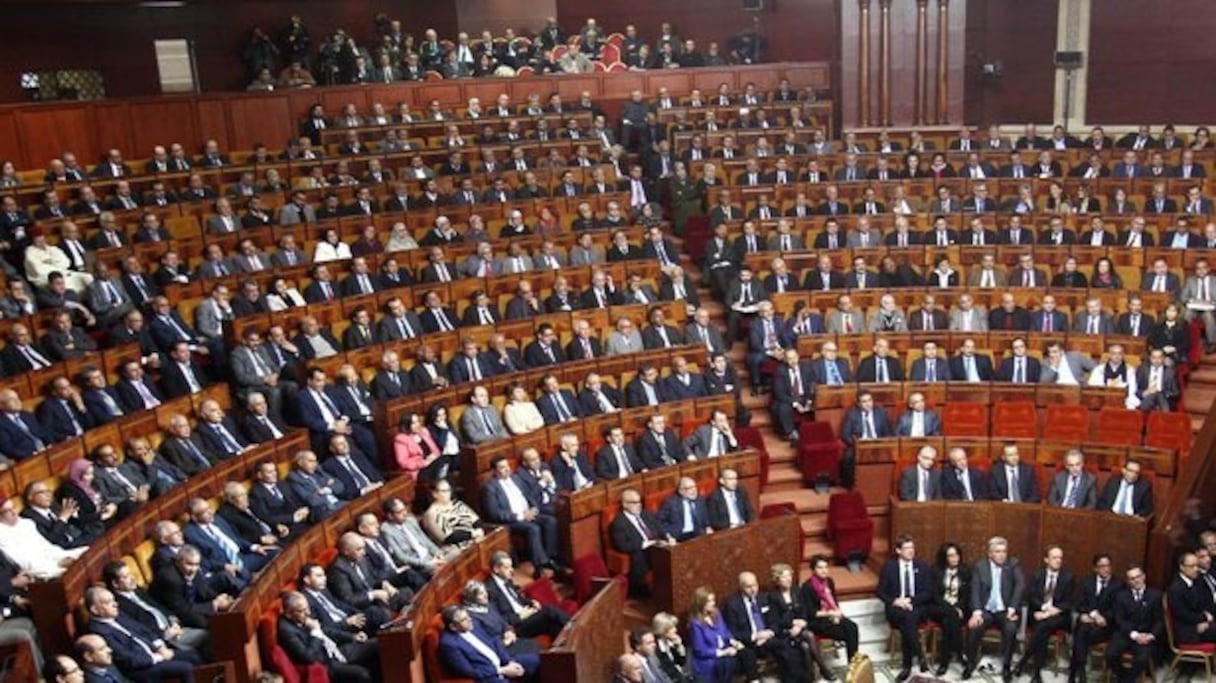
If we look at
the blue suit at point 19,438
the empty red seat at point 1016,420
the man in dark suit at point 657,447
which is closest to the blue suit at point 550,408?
the man in dark suit at point 657,447

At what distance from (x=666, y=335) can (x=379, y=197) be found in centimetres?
304

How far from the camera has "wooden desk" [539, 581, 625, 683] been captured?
5012 millimetres

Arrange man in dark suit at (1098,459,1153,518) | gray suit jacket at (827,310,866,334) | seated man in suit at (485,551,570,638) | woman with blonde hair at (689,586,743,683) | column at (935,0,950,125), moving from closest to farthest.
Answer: seated man in suit at (485,551,570,638) < woman with blonde hair at (689,586,743,683) < man in dark suit at (1098,459,1153,518) < gray suit jacket at (827,310,866,334) < column at (935,0,950,125)

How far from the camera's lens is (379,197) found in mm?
9773

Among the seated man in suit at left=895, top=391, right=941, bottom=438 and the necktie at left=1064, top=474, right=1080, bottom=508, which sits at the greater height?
the seated man in suit at left=895, top=391, right=941, bottom=438

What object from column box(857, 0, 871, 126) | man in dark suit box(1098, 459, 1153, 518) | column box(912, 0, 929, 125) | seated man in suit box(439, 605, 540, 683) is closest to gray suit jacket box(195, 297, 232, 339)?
seated man in suit box(439, 605, 540, 683)

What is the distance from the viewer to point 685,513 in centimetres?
654

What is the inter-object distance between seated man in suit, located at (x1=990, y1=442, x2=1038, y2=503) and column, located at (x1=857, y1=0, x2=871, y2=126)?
6705 millimetres

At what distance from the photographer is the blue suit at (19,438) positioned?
5.86m

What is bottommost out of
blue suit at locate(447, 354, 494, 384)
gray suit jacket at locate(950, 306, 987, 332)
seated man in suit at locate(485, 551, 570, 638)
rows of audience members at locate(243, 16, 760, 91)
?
seated man in suit at locate(485, 551, 570, 638)

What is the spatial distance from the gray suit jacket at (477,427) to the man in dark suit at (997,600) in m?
2.69

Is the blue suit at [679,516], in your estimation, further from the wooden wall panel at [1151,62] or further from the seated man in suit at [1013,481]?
the wooden wall panel at [1151,62]

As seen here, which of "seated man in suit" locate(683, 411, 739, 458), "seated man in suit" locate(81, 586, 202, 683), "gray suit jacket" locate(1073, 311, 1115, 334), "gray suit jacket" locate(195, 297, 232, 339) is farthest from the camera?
"gray suit jacket" locate(1073, 311, 1115, 334)

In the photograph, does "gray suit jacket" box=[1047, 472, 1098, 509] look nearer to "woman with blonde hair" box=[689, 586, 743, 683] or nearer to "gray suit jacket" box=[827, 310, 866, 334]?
"gray suit jacket" box=[827, 310, 866, 334]
